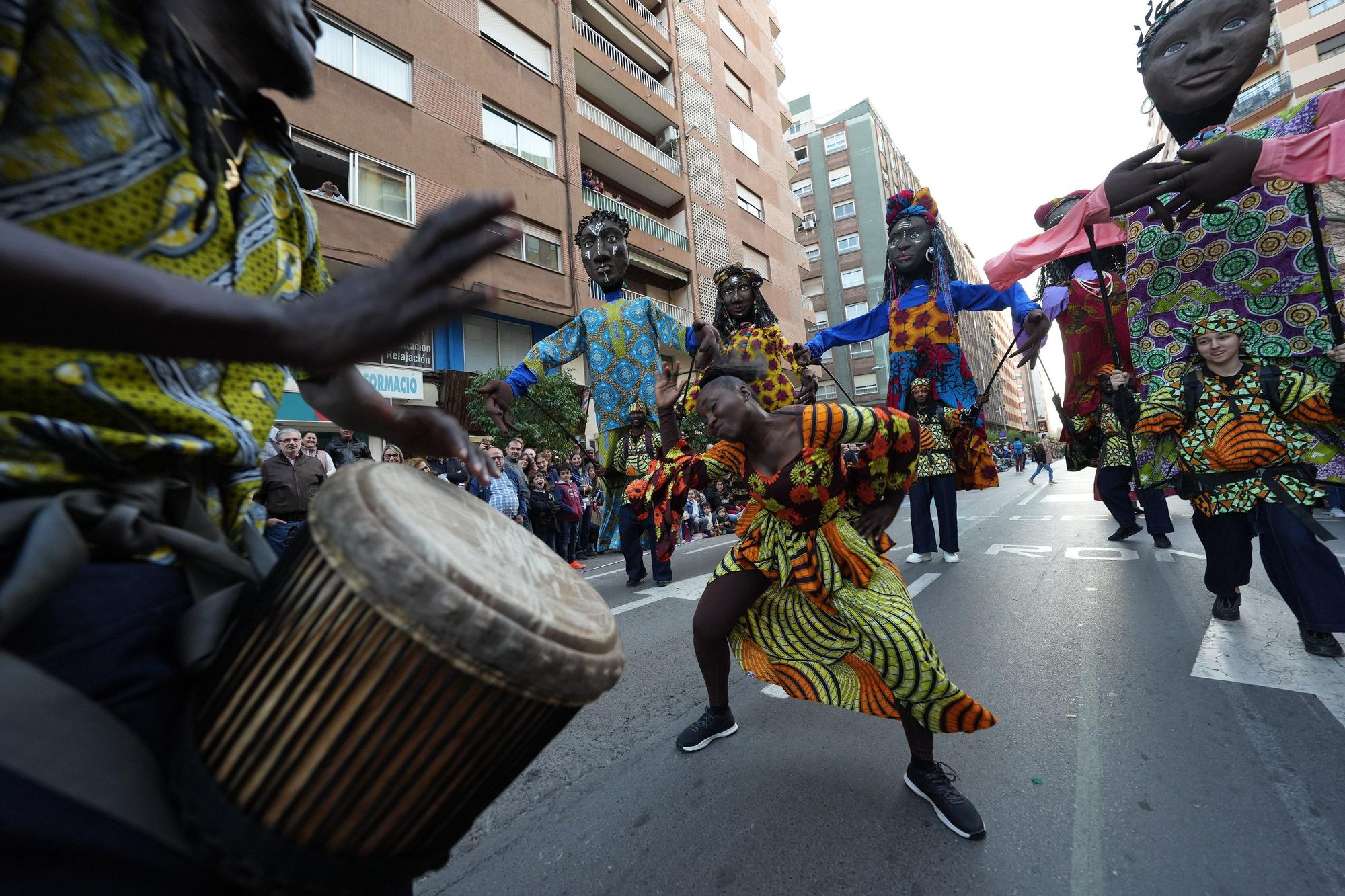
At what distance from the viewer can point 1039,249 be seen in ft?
16.4

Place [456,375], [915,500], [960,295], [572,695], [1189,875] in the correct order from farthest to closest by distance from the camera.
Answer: [456,375]
[915,500]
[960,295]
[1189,875]
[572,695]

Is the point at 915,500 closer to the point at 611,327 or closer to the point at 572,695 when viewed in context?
the point at 611,327

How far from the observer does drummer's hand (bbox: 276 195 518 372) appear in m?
0.66

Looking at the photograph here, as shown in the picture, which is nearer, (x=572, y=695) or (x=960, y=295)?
(x=572, y=695)

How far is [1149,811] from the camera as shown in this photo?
74.8 inches

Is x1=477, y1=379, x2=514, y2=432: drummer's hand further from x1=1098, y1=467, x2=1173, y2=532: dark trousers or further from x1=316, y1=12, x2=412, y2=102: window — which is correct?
x1=316, y1=12, x2=412, y2=102: window

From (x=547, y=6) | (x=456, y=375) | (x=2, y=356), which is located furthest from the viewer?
(x=547, y=6)

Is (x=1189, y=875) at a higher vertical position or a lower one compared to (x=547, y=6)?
lower

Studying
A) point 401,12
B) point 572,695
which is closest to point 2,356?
point 572,695

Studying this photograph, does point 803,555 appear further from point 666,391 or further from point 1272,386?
point 1272,386

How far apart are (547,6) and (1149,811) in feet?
66.7

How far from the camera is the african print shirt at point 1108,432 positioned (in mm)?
6520

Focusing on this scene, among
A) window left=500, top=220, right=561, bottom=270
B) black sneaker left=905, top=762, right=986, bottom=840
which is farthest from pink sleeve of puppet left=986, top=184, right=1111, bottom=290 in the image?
window left=500, top=220, right=561, bottom=270

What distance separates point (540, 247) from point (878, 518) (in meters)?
14.4
